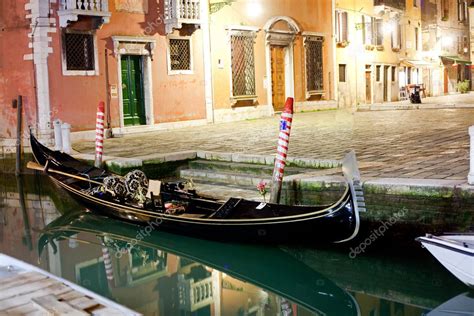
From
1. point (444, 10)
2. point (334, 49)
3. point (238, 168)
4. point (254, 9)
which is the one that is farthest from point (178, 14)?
point (444, 10)

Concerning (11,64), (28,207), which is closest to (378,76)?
(11,64)

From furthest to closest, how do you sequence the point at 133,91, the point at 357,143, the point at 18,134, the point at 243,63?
the point at 243,63 → the point at 133,91 → the point at 18,134 → the point at 357,143

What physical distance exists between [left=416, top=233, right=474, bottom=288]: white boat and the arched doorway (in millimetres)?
14933

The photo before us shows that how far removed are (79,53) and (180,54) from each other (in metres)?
3.11

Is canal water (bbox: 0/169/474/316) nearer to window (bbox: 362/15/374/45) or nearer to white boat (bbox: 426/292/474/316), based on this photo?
white boat (bbox: 426/292/474/316)

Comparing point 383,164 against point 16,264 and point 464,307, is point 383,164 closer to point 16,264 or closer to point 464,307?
point 464,307

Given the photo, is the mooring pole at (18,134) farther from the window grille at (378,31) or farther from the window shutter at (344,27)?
the window grille at (378,31)

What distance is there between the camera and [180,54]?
16.9 metres

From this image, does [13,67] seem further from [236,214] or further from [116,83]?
[236,214]

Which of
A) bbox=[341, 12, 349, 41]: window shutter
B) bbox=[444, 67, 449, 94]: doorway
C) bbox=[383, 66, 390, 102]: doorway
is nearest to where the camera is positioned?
Result: bbox=[341, 12, 349, 41]: window shutter

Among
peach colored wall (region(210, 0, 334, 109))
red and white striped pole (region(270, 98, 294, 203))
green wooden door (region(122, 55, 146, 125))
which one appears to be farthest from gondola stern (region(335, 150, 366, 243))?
peach colored wall (region(210, 0, 334, 109))

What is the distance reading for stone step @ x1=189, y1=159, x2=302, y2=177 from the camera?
29.6ft

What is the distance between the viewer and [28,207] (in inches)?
401

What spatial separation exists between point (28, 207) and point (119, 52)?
19.4ft
